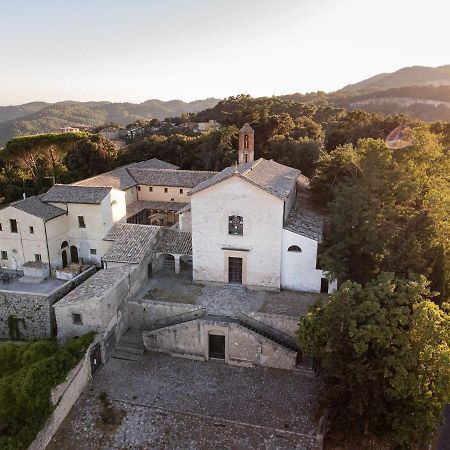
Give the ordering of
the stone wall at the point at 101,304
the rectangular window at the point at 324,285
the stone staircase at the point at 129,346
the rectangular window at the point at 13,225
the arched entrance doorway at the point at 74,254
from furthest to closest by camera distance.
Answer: the arched entrance doorway at the point at 74,254 < the rectangular window at the point at 13,225 < the rectangular window at the point at 324,285 < the stone staircase at the point at 129,346 < the stone wall at the point at 101,304

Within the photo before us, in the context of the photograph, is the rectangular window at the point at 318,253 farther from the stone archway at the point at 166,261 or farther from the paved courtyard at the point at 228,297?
the stone archway at the point at 166,261

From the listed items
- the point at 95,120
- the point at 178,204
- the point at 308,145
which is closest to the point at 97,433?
the point at 178,204

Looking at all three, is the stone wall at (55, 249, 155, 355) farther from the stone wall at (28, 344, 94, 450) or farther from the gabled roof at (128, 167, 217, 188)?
the gabled roof at (128, 167, 217, 188)

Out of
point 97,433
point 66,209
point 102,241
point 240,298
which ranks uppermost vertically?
point 66,209

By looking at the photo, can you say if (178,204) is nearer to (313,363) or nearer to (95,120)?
(313,363)

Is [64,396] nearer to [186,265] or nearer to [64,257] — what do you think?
[186,265]

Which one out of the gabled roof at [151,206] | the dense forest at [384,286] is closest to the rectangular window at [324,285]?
the dense forest at [384,286]

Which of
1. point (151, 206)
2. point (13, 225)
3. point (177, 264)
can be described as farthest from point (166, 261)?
point (13, 225)

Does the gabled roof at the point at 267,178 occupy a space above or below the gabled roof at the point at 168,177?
above
